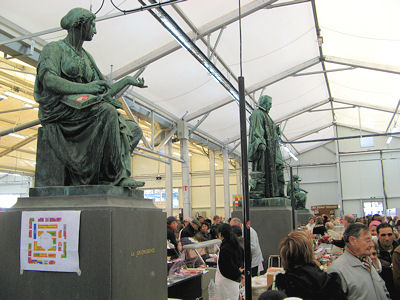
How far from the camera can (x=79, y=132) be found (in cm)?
304

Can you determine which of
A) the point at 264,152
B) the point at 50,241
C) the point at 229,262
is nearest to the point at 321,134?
the point at 264,152

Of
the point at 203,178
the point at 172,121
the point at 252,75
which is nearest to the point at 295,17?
the point at 252,75

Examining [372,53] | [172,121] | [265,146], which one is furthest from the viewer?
[172,121]

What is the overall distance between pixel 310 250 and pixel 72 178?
1.93m

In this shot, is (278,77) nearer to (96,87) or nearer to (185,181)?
(185,181)

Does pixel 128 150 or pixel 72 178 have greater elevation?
pixel 128 150

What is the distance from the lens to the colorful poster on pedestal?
261 cm

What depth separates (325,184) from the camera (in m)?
29.1

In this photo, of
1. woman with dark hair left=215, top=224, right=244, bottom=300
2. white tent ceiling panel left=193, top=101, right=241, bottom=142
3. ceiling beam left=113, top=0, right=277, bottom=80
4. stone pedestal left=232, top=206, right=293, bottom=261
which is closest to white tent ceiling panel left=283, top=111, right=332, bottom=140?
white tent ceiling panel left=193, top=101, right=241, bottom=142

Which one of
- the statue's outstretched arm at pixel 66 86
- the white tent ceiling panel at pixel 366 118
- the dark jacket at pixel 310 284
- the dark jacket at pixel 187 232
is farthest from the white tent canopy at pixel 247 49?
the dark jacket at pixel 310 284

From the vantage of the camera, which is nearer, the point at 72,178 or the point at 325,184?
the point at 72,178

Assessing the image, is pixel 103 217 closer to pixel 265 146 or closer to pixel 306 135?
pixel 265 146

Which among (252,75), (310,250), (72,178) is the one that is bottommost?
(310,250)

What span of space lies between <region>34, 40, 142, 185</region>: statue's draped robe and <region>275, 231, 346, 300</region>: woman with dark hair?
1.42 m
